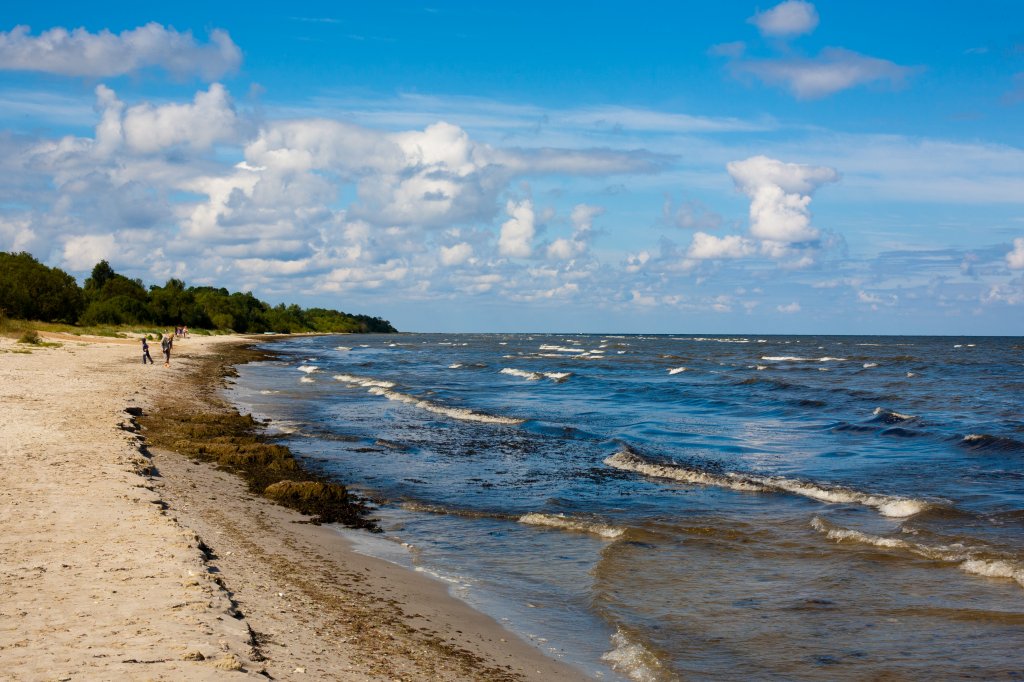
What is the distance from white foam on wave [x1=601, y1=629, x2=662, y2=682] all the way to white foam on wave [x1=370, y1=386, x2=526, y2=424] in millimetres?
21320

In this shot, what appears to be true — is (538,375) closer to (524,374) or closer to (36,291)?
(524,374)

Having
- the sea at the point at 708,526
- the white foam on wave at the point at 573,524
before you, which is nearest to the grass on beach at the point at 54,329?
the sea at the point at 708,526

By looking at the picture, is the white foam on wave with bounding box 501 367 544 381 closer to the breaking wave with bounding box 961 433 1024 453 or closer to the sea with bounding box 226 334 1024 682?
the sea with bounding box 226 334 1024 682

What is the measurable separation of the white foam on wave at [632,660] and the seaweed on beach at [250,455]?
5989mm

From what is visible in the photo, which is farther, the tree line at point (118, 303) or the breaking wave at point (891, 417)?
the tree line at point (118, 303)

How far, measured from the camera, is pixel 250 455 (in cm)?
1831

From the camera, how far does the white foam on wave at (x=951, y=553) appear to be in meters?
11.9

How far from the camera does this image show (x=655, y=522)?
592 inches

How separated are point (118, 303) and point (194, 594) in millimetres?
108503

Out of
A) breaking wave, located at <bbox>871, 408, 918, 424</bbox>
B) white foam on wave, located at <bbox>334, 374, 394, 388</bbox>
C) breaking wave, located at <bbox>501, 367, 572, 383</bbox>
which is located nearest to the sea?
breaking wave, located at <bbox>871, 408, 918, 424</bbox>

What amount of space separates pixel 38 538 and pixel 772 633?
29.3 ft

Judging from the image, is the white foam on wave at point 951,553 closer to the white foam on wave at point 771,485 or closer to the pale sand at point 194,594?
the white foam on wave at point 771,485

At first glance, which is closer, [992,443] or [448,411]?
[992,443]

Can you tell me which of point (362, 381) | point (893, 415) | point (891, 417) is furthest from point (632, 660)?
point (362, 381)
